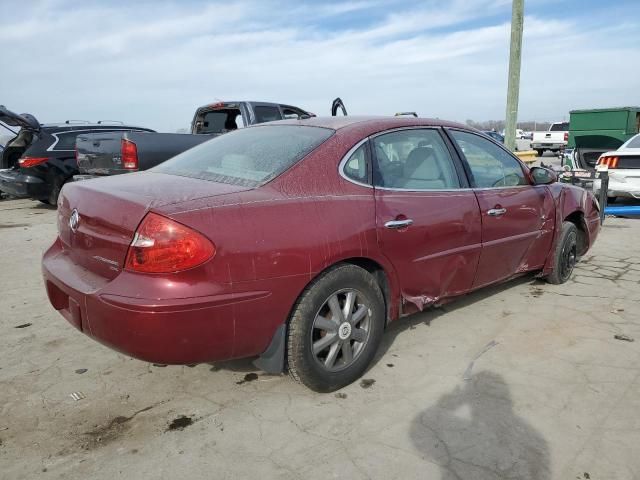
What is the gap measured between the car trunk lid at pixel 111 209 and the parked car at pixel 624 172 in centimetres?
736

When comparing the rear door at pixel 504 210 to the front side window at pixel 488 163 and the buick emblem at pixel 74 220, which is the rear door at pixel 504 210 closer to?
the front side window at pixel 488 163

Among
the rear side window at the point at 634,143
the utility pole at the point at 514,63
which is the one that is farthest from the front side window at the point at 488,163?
the rear side window at the point at 634,143

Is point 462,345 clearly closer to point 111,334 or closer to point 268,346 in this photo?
point 268,346

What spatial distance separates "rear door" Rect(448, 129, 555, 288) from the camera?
146 inches

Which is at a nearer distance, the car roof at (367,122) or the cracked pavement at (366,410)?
the cracked pavement at (366,410)

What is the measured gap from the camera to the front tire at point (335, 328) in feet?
8.77

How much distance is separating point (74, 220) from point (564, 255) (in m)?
4.02

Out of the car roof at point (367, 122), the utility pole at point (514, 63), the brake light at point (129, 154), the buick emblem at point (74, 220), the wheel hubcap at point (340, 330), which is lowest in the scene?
the wheel hubcap at point (340, 330)

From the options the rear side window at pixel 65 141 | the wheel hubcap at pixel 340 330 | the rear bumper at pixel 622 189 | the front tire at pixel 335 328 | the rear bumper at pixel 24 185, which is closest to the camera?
the front tire at pixel 335 328

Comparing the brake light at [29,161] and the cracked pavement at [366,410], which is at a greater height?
the brake light at [29,161]

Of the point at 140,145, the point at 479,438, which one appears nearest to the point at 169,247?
the point at 479,438

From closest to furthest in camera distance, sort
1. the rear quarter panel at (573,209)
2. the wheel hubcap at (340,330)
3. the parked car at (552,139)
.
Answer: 1. the wheel hubcap at (340,330)
2. the rear quarter panel at (573,209)
3. the parked car at (552,139)

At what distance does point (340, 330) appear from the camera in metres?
2.85

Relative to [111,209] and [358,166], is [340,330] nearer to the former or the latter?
[358,166]
